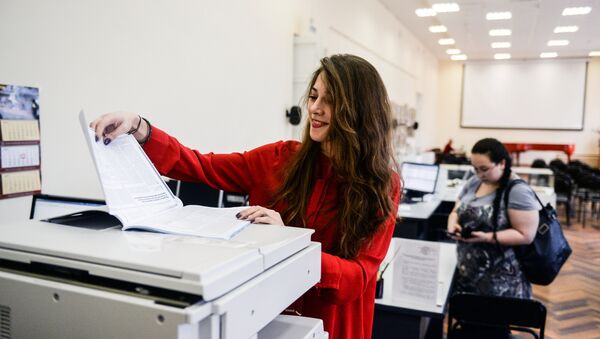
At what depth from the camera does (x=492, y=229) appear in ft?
8.25

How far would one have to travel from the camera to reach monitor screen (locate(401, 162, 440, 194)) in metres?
4.72

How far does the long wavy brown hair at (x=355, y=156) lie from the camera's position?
1169mm

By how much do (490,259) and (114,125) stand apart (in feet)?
7.15

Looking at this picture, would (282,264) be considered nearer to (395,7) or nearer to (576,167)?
(395,7)

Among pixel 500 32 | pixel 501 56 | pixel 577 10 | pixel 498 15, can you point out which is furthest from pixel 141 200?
pixel 501 56

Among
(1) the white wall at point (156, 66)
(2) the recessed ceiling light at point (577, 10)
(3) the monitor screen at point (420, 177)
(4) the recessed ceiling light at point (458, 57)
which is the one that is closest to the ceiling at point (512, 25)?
(2) the recessed ceiling light at point (577, 10)

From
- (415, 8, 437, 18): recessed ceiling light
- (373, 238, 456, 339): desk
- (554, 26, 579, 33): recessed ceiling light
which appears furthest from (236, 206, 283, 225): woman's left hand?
(554, 26, 579, 33): recessed ceiling light

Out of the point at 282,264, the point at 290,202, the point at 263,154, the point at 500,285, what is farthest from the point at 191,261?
the point at 500,285

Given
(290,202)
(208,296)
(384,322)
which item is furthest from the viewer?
(384,322)

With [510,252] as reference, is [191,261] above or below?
above

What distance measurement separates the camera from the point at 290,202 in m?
1.28

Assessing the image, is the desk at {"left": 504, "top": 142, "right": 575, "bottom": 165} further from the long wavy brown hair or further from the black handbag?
the long wavy brown hair

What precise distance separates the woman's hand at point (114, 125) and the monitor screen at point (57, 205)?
0.49 m

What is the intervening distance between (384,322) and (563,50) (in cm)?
1230
